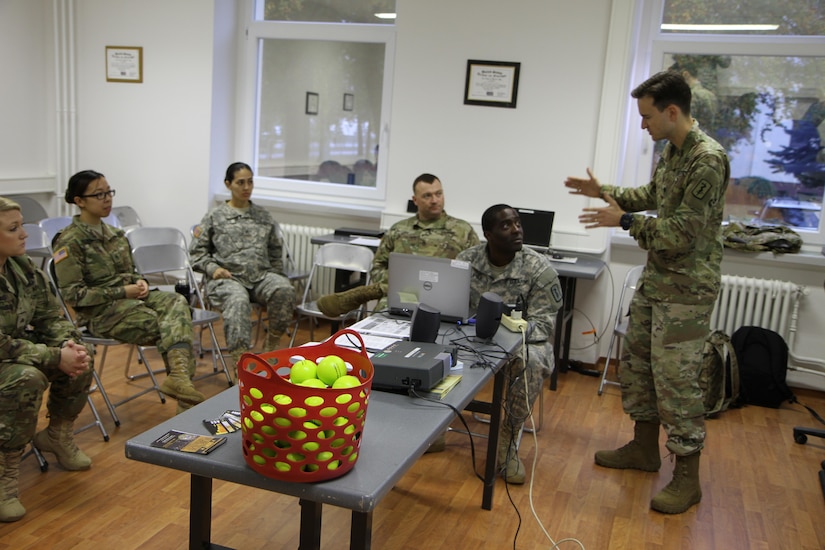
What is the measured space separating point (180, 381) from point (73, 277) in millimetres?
730

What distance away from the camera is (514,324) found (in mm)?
2975

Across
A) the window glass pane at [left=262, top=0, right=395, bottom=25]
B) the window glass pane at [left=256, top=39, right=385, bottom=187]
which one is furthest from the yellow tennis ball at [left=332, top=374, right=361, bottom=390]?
the window glass pane at [left=262, top=0, right=395, bottom=25]

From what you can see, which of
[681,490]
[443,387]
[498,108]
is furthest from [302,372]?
[498,108]

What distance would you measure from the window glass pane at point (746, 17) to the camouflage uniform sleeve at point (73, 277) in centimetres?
397

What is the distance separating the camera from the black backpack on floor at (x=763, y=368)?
15.0ft

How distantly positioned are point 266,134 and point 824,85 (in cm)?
417

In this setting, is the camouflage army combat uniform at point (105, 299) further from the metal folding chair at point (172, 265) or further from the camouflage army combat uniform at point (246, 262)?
the camouflage army combat uniform at point (246, 262)

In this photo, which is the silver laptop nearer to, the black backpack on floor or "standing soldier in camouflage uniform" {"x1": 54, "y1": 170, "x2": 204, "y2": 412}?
"standing soldier in camouflage uniform" {"x1": 54, "y1": 170, "x2": 204, "y2": 412}

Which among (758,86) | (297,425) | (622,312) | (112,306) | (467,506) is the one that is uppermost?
(758,86)

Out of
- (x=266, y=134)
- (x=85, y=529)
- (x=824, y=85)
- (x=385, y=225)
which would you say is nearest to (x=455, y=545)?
(x=85, y=529)

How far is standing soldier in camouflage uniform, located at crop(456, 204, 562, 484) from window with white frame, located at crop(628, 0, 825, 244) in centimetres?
226

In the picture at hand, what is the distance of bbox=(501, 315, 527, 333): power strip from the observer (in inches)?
117

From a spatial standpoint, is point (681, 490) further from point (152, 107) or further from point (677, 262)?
point (152, 107)

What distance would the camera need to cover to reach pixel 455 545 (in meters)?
2.76
